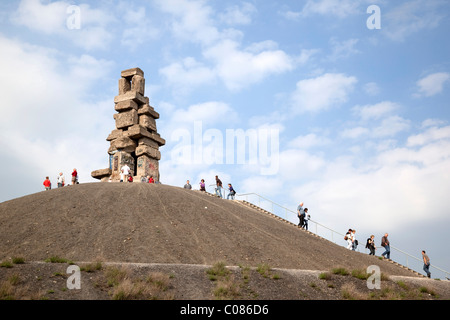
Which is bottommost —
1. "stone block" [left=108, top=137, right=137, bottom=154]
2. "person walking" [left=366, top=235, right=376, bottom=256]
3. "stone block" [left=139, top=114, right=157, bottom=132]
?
"person walking" [left=366, top=235, right=376, bottom=256]

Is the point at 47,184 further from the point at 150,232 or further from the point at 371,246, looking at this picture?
the point at 371,246

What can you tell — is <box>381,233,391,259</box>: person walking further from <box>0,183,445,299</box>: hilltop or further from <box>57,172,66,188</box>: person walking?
<box>57,172,66,188</box>: person walking

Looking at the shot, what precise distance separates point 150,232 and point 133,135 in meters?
17.0

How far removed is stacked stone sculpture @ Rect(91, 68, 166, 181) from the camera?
114 ft

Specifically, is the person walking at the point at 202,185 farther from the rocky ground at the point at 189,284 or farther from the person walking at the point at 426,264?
the rocky ground at the point at 189,284

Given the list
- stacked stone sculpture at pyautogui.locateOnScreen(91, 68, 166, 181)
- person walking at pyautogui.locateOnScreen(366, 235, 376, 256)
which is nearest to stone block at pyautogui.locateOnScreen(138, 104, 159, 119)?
stacked stone sculpture at pyautogui.locateOnScreen(91, 68, 166, 181)

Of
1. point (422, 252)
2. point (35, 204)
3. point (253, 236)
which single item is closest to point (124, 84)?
point (35, 204)

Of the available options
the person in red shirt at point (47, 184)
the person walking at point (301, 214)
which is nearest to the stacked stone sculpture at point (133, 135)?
the person in red shirt at point (47, 184)

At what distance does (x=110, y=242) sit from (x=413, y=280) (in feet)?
40.7

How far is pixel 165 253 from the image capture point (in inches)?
704

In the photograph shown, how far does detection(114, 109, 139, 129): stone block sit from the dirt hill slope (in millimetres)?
10117

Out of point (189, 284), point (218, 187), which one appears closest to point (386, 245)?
point (218, 187)

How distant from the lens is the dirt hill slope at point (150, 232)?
58.6ft
